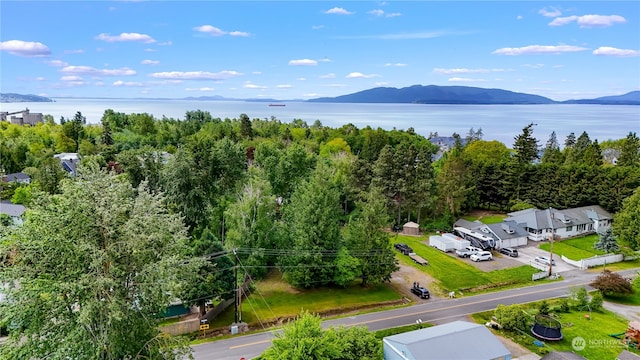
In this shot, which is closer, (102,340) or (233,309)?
(102,340)

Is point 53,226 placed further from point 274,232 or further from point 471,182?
point 471,182

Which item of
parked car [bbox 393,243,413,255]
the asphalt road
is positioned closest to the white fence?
the asphalt road

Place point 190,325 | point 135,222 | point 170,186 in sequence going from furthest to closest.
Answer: point 170,186, point 190,325, point 135,222

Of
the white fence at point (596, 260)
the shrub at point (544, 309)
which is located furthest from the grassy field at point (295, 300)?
the white fence at point (596, 260)

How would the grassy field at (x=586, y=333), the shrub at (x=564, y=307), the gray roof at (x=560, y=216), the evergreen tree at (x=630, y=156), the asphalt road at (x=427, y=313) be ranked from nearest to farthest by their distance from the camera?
the asphalt road at (x=427, y=313) → the grassy field at (x=586, y=333) → the shrub at (x=564, y=307) → the gray roof at (x=560, y=216) → the evergreen tree at (x=630, y=156)

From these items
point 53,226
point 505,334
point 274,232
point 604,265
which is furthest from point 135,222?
point 604,265

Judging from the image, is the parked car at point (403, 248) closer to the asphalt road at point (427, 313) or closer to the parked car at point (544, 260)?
the asphalt road at point (427, 313)

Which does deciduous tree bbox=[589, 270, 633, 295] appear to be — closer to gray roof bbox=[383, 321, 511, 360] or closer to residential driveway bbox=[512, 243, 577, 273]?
residential driveway bbox=[512, 243, 577, 273]
